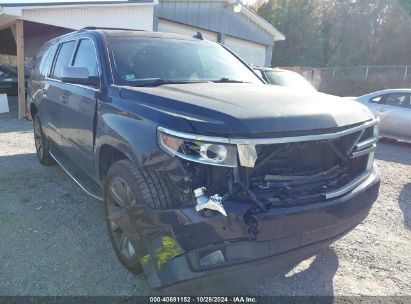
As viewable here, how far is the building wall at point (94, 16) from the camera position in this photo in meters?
11.5

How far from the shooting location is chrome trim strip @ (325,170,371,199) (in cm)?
261

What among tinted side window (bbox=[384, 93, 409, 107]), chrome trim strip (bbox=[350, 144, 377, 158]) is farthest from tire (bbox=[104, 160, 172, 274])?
tinted side window (bbox=[384, 93, 409, 107])

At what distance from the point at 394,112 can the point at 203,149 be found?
8.60m

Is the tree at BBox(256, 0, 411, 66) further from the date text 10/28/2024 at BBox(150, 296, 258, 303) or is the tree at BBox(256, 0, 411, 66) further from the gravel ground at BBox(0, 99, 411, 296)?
the date text 10/28/2024 at BBox(150, 296, 258, 303)

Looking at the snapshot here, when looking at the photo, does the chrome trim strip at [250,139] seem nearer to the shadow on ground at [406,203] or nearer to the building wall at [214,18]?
the shadow on ground at [406,203]

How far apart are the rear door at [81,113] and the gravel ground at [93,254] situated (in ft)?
2.02

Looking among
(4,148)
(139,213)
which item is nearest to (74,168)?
(139,213)

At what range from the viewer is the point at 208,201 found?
7.25 ft

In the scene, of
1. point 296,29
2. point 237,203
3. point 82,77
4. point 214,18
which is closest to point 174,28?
point 214,18

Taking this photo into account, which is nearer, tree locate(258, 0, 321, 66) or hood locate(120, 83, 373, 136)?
hood locate(120, 83, 373, 136)

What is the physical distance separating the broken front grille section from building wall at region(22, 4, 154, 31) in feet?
35.4

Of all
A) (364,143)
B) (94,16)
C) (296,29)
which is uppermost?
(296,29)

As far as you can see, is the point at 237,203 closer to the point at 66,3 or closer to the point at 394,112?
the point at 394,112

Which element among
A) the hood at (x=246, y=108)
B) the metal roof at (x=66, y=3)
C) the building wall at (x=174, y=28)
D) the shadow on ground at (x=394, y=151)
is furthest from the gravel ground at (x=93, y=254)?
the building wall at (x=174, y=28)
